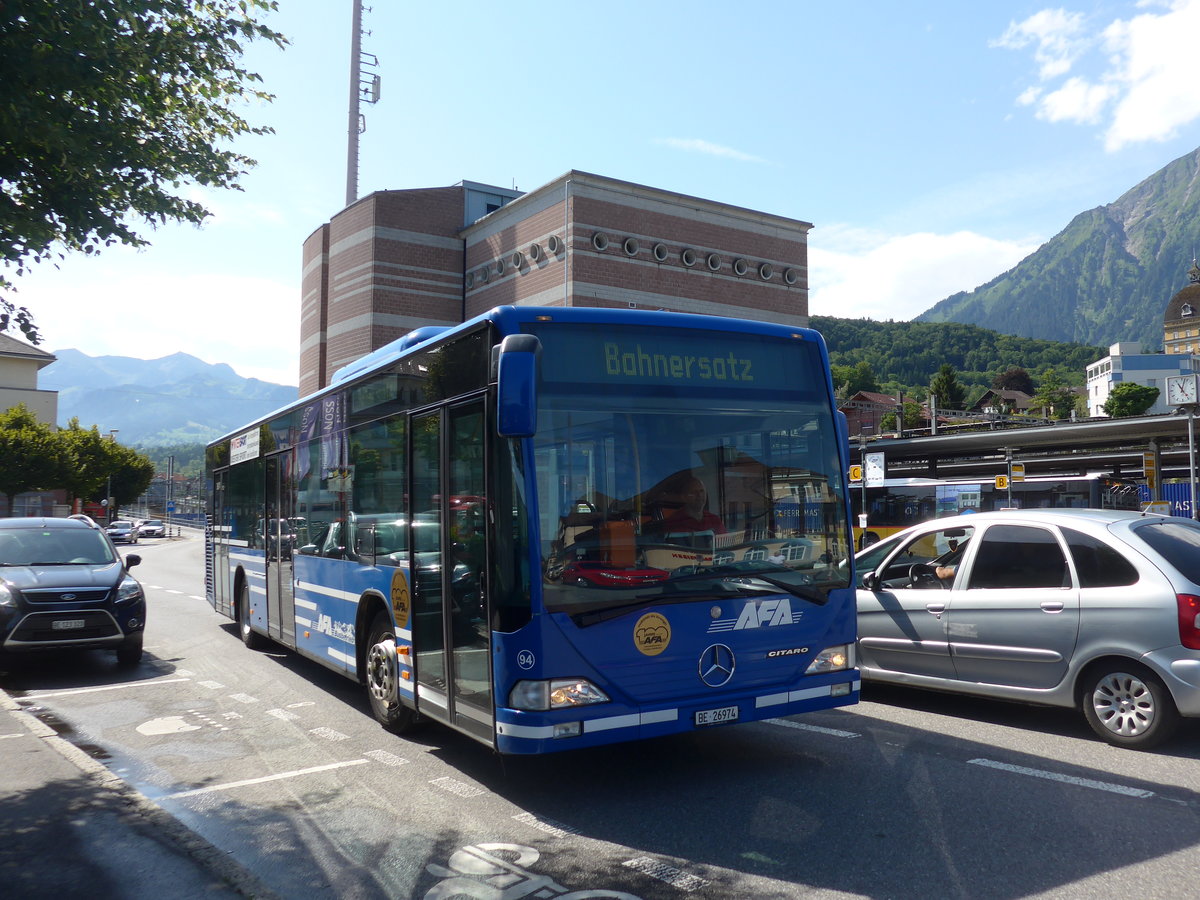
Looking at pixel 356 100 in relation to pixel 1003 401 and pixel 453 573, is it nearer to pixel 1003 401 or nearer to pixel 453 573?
pixel 453 573

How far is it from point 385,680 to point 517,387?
3.18 m

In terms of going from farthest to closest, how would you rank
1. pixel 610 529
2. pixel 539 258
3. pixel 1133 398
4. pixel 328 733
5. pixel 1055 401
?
pixel 1055 401 < pixel 1133 398 < pixel 539 258 < pixel 328 733 < pixel 610 529

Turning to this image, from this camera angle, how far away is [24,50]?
5.48 meters

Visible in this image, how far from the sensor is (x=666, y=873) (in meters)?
4.31

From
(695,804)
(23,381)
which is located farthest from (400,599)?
(23,381)

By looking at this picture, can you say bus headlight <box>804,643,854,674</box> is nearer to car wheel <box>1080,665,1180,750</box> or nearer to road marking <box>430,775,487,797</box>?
car wheel <box>1080,665,1180,750</box>

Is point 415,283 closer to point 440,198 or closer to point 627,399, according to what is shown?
point 440,198

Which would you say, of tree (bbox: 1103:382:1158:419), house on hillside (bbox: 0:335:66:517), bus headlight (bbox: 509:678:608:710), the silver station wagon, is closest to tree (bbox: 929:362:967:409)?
tree (bbox: 1103:382:1158:419)

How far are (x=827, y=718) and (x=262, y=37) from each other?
673 centimetres

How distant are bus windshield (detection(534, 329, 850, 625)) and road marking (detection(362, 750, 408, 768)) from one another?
2121mm

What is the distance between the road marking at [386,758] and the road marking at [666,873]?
2392 mm

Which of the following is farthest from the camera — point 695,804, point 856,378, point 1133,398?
point 856,378

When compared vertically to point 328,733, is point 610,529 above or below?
above

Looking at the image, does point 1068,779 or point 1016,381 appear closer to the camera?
point 1068,779
